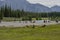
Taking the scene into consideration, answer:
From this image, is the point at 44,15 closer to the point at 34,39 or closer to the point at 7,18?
the point at 7,18

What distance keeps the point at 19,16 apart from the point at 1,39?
119 meters

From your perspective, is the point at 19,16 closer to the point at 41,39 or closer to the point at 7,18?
the point at 7,18

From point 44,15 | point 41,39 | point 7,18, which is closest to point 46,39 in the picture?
point 41,39

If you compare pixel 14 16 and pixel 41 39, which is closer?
pixel 41 39

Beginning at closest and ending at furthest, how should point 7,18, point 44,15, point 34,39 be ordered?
point 34,39 → point 7,18 → point 44,15

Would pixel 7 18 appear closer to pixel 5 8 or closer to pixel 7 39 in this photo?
pixel 5 8

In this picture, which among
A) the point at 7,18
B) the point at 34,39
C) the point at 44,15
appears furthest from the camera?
the point at 44,15

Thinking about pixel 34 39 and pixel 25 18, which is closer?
pixel 34 39

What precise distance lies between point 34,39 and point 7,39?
373cm

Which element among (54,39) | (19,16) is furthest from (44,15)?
(54,39)

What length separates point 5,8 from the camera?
143 metres

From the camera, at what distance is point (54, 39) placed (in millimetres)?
28625

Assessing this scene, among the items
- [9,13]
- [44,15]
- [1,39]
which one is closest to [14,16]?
[9,13]

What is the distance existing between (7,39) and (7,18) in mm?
111147
